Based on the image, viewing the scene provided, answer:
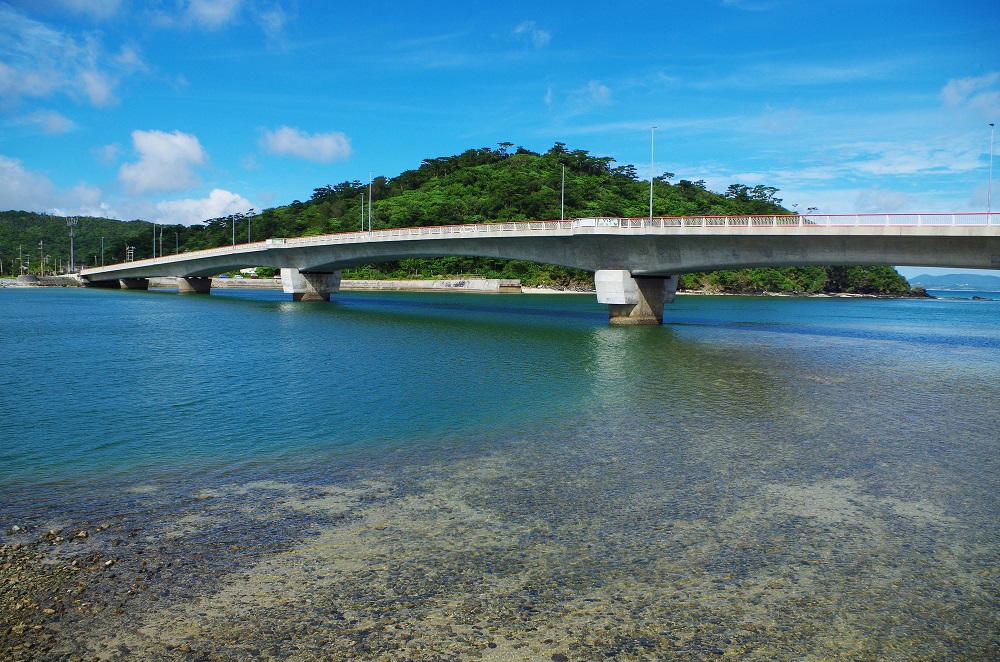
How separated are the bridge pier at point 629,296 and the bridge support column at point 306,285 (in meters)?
40.4

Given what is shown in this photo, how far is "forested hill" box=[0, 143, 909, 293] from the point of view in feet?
443

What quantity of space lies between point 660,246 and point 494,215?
9133 cm

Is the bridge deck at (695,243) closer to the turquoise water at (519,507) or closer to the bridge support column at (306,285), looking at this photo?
the bridge support column at (306,285)

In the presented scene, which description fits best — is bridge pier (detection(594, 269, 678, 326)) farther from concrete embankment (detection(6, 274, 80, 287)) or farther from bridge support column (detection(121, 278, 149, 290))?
concrete embankment (detection(6, 274, 80, 287))

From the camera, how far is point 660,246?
4666 centimetres

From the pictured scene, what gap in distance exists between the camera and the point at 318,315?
57.3 m

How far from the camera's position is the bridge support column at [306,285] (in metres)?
79.0

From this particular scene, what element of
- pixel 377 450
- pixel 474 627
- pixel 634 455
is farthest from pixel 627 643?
pixel 377 450

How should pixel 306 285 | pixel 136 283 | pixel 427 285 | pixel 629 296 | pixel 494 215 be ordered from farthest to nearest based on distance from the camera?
pixel 494 215 < pixel 427 285 < pixel 136 283 < pixel 306 285 < pixel 629 296

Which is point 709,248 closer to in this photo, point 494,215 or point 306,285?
point 306,285

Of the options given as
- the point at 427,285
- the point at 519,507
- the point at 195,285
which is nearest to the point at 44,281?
the point at 195,285

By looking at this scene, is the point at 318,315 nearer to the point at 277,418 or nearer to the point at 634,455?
the point at 277,418

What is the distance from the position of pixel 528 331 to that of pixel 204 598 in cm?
3748

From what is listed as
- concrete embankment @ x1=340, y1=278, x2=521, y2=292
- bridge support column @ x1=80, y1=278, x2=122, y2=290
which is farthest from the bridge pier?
bridge support column @ x1=80, y1=278, x2=122, y2=290
